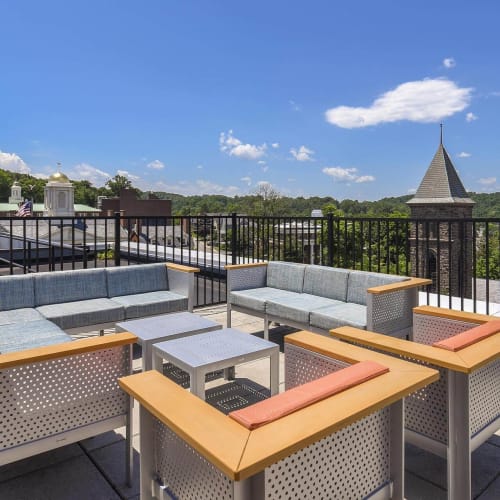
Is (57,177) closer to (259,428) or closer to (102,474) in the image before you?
(102,474)

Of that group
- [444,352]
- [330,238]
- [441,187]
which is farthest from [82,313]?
[441,187]

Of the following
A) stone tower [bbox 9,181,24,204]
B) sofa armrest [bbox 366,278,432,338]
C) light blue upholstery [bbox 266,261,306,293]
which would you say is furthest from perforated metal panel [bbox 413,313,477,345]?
stone tower [bbox 9,181,24,204]

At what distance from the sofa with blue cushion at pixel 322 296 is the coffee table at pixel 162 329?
1.00 meters

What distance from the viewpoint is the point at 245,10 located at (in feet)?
35.7

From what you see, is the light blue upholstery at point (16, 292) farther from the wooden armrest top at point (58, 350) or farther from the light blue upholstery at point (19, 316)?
the wooden armrest top at point (58, 350)

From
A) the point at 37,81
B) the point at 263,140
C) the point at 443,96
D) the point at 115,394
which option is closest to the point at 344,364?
the point at 115,394

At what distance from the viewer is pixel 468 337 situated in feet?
6.06

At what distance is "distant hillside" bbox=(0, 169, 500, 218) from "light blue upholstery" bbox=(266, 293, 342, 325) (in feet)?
36.0

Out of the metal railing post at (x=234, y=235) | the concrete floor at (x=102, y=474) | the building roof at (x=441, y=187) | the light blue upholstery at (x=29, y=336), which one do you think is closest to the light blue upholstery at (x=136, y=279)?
the light blue upholstery at (x=29, y=336)

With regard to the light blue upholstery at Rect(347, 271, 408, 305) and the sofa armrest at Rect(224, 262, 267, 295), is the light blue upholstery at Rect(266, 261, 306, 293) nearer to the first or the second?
the sofa armrest at Rect(224, 262, 267, 295)

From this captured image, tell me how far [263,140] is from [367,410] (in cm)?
5923

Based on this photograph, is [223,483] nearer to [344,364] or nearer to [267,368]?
[344,364]

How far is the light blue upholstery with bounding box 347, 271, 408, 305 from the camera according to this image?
11.7 ft

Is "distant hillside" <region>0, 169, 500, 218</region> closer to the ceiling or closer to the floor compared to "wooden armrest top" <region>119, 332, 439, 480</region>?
closer to the ceiling
